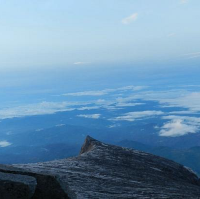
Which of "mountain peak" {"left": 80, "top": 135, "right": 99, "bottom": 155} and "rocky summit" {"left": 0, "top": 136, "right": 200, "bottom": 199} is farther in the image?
"mountain peak" {"left": 80, "top": 135, "right": 99, "bottom": 155}

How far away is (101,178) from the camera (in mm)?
23531

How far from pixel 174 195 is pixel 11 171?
10625 millimetres

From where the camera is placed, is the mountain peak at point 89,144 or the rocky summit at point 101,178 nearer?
the rocky summit at point 101,178

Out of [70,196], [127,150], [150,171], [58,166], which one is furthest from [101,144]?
[70,196]

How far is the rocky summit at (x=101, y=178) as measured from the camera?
13328 mm

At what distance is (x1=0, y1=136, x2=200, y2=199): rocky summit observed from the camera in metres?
13.3

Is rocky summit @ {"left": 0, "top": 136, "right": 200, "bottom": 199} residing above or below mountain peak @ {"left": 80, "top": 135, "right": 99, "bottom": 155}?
below

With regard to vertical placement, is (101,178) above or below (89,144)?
below

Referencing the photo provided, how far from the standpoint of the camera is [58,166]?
25.8m

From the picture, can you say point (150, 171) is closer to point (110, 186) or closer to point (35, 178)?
point (110, 186)

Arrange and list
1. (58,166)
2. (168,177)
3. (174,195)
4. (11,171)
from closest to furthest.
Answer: (11,171) < (174,195) < (58,166) < (168,177)

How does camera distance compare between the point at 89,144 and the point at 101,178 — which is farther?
the point at 89,144

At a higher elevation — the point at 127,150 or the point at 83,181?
the point at 127,150

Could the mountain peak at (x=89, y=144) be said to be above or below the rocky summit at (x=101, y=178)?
above
